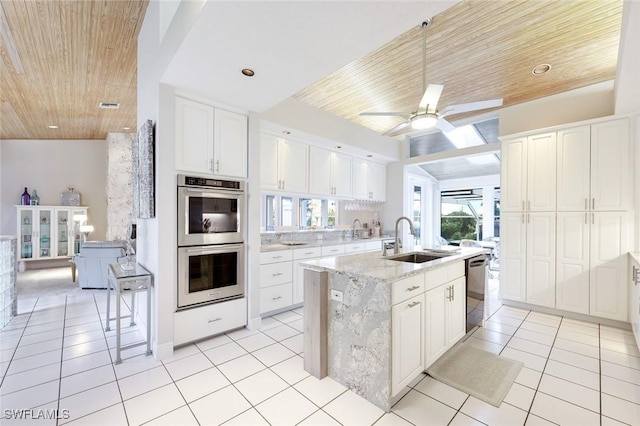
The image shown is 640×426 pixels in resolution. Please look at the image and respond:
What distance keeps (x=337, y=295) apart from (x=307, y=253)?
6.00 ft

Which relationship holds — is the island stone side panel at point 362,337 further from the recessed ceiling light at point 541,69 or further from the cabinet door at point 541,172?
the recessed ceiling light at point 541,69

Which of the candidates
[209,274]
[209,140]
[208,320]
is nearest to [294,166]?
[209,140]

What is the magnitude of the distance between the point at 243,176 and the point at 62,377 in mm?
2308

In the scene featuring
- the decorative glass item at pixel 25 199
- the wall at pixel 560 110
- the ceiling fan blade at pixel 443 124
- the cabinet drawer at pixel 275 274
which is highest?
the wall at pixel 560 110

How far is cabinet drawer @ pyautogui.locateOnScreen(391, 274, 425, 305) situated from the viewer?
186cm

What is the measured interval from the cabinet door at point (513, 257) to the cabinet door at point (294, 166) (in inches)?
118

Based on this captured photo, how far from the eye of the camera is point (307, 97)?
4320 mm

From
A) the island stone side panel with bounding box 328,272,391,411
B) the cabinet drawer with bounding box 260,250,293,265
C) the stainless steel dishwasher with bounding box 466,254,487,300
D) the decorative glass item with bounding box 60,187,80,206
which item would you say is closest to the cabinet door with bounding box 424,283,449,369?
the island stone side panel with bounding box 328,272,391,411

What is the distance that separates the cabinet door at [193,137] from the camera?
107 inches

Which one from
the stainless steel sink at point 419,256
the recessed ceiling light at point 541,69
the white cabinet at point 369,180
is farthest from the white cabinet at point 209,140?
the recessed ceiling light at point 541,69

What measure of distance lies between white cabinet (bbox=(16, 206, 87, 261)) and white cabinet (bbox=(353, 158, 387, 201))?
638cm

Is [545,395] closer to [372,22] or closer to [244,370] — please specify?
[244,370]

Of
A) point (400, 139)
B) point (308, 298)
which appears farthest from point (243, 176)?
point (400, 139)

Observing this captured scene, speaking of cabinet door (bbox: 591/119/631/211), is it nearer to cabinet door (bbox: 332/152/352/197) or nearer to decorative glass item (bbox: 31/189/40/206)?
cabinet door (bbox: 332/152/352/197)
